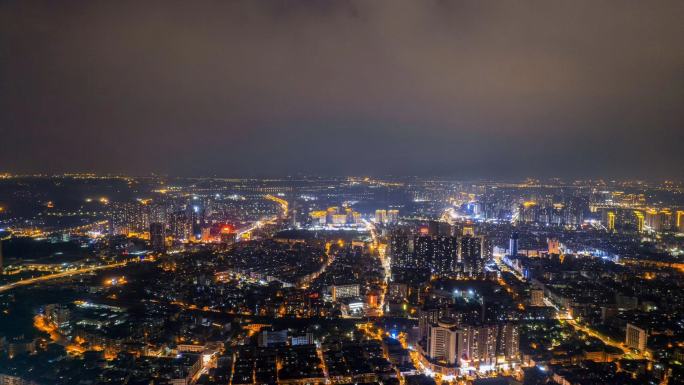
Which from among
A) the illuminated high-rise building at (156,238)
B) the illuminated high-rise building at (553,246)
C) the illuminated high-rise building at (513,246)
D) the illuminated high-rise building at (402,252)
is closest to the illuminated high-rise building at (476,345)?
the illuminated high-rise building at (402,252)

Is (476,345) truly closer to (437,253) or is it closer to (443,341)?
(443,341)

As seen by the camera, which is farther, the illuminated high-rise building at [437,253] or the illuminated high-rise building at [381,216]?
the illuminated high-rise building at [381,216]

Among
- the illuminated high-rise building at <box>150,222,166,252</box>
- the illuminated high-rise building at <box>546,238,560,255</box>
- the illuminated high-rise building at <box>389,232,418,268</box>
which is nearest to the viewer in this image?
the illuminated high-rise building at <box>389,232,418,268</box>

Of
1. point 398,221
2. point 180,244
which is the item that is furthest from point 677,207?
point 180,244

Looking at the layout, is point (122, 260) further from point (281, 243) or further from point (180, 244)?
point (281, 243)

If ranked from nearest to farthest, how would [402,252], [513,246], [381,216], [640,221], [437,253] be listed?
[437,253] < [402,252] < [513,246] < [640,221] < [381,216]

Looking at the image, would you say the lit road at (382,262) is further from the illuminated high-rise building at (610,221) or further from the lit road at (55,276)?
the illuminated high-rise building at (610,221)

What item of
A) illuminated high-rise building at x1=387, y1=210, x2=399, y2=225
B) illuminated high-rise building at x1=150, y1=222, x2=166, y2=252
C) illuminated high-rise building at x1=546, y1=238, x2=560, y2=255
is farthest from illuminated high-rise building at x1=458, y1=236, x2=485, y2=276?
illuminated high-rise building at x1=150, y1=222, x2=166, y2=252

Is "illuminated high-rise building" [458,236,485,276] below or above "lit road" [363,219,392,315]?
above

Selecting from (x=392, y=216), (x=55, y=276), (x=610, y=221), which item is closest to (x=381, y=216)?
(x=392, y=216)

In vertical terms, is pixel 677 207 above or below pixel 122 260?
above

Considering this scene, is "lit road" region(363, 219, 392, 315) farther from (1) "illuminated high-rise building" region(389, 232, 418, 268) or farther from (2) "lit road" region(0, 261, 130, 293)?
(2) "lit road" region(0, 261, 130, 293)
